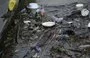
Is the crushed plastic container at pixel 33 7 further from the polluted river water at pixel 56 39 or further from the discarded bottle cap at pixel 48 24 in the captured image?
the discarded bottle cap at pixel 48 24

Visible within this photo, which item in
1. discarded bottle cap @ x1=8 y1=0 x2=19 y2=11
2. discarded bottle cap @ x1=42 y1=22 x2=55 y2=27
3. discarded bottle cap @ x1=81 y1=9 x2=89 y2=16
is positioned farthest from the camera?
discarded bottle cap @ x1=81 y1=9 x2=89 y2=16

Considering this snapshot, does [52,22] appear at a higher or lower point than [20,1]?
lower

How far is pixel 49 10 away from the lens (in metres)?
6.46

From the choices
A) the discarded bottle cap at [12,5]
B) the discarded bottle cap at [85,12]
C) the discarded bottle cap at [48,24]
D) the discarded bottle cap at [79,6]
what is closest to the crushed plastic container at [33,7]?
the discarded bottle cap at [48,24]

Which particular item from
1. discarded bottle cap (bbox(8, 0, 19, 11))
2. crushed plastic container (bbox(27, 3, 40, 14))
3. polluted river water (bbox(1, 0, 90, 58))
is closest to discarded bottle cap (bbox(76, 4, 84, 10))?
polluted river water (bbox(1, 0, 90, 58))

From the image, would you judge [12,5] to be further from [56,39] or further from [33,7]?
[56,39]

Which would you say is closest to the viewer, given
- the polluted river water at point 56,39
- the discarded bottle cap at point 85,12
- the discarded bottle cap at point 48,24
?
the polluted river water at point 56,39

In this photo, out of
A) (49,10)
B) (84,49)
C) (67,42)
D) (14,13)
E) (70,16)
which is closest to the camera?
(84,49)

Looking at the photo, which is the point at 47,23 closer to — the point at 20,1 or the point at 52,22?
the point at 52,22

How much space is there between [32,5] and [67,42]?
6.73 feet

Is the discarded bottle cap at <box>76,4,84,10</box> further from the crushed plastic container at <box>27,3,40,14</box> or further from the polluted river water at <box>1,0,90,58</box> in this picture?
the crushed plastic container at <box>27,3,40,14</box>

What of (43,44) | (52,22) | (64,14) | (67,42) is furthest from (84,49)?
(64,14)

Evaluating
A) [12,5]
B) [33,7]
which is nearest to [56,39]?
[12,5]

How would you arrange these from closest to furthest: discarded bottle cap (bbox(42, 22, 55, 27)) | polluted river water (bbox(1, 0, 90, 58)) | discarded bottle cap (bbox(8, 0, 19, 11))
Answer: polluted river water (bbox(1, 0, 90, 58)), discarded bottle cap (bbox(8, 0, 19, 11)), discarded bottle cap (bbox(42, 22, 55, 27))
